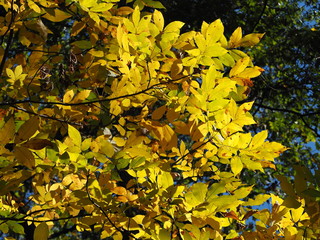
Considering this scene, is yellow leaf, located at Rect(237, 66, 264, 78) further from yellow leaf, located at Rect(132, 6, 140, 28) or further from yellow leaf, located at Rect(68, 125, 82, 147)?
yellow leaf, located at Rect(68, 125, 82, 147)

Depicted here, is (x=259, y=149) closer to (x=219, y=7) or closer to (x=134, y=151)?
(x=134, y=151)

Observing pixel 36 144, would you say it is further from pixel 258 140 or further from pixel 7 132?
pixel 258 140

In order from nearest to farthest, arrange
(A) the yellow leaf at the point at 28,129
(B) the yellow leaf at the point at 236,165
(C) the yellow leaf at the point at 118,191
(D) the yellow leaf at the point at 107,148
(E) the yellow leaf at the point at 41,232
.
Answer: (A) the yellow leaf at the point at 28,129
(E) the yellow leaf at the point at 41,232
(D) the yellow leaf at the point at 107,148
(B) the yellow leaf at the point at 236,165
(C) the yellow leaf at the point at 118,191

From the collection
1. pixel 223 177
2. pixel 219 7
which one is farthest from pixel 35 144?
pixel 219 7

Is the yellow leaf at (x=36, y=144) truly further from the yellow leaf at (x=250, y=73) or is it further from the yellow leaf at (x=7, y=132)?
the yellow leaf at (x=250, y=73)

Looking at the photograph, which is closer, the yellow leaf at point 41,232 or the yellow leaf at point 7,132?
the yellow leaf at point 7,132

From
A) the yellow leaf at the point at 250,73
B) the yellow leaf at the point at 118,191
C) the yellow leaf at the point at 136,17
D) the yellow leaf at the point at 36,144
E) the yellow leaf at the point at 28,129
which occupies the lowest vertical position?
the yellow leaf at the point at 118,191

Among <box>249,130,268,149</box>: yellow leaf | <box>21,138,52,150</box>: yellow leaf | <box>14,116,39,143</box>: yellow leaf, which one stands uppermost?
<box>249,130,268,149</box>: yellow leaf

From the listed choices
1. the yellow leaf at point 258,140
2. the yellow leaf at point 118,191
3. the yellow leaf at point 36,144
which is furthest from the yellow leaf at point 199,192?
the yellow leaf at point 36,144

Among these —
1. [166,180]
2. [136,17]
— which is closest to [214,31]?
[136,17]

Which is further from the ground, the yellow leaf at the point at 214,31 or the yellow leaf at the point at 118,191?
the yellow leaf at the point at 214,31

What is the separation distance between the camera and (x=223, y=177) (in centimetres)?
240

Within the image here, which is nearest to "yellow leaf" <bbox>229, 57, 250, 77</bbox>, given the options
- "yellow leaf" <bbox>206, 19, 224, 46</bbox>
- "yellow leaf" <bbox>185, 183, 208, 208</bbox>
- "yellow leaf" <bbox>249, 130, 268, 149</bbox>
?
"yellow leaf" <bbox>206, 19, 224, 46</bbox>

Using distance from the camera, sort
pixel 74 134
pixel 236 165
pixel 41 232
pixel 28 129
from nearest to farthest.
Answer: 1. pixel 28 129
2. pixel 41 232
3. pixel 74 134
4. pixel 236 165
